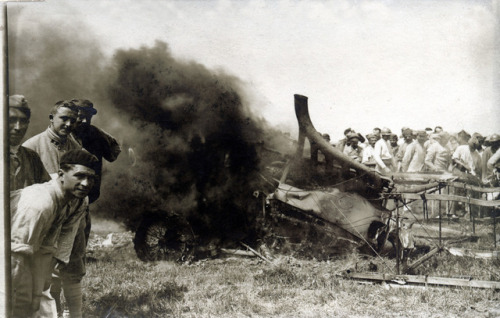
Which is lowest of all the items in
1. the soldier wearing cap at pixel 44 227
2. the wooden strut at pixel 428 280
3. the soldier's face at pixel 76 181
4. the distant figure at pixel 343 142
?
the wooden strut at pixel 428 280

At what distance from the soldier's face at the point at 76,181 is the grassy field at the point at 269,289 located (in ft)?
2.86

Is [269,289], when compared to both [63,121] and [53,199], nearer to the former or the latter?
[53,199]

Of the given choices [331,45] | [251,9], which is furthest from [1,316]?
[331,45]

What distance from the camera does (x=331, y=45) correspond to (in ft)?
19.0

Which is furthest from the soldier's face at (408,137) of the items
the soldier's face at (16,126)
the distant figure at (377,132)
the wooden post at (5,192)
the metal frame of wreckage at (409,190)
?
the wooden post at (5,192)

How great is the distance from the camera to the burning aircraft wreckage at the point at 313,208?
570 centimetres

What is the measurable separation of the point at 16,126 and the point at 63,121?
0.66m

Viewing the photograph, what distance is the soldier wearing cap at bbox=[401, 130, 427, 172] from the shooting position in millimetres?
5750

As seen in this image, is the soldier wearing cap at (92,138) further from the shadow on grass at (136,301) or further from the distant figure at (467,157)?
the distant figure at (467,157)

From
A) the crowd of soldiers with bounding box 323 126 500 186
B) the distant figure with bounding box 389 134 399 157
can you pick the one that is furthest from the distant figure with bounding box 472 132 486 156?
the distant figure with bounding box 389 134 399 157

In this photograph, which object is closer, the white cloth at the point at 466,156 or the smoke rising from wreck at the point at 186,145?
the white cloth at the point at 466,156

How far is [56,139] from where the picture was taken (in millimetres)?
5609

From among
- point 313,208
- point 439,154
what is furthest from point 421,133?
point 313,208

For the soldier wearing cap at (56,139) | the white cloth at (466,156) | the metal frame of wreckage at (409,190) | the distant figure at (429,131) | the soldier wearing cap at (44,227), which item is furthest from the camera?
the distant figure at (429,131)
